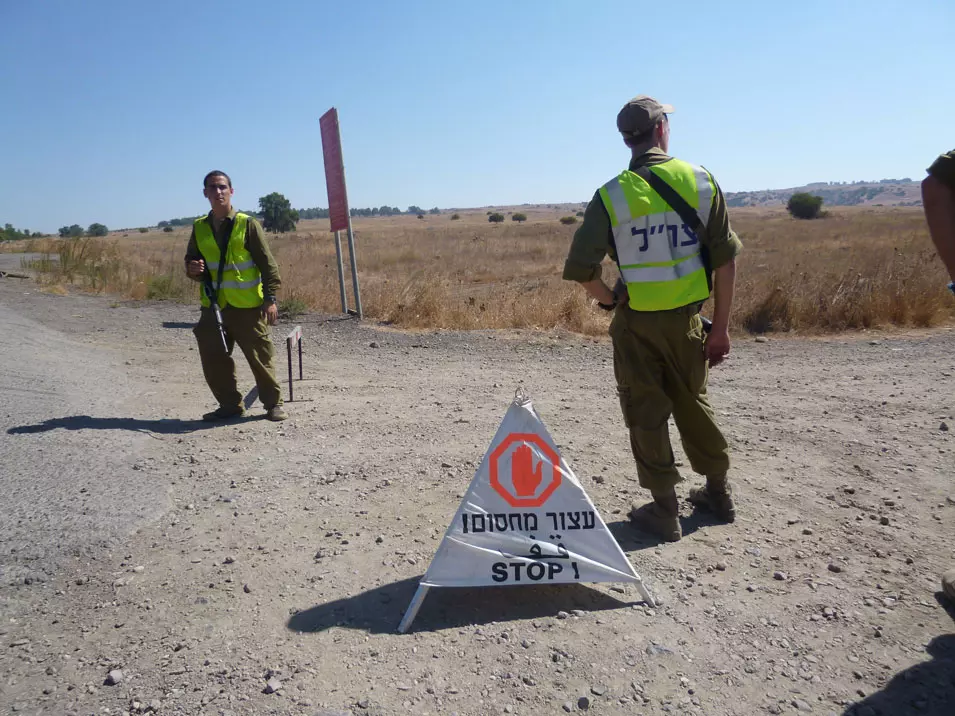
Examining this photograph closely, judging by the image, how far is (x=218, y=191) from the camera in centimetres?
582

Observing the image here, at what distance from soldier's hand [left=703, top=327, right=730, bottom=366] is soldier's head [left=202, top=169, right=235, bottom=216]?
162 inches

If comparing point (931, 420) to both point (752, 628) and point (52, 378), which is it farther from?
point (52, 378)

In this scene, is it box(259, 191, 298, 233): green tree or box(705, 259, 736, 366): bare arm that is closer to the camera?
box(705, 259, 736, 366): bare arm

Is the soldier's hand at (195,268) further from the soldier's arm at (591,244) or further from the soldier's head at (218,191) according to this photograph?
the soldier's arm at (591,244)

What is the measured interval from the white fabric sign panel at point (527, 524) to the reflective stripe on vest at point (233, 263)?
11.9ft

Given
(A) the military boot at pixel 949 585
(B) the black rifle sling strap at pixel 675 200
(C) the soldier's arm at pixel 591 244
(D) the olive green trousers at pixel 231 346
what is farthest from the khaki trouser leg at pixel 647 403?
(D) the olive green trousers at pixel 231 346

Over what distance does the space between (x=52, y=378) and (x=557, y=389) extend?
5.25m

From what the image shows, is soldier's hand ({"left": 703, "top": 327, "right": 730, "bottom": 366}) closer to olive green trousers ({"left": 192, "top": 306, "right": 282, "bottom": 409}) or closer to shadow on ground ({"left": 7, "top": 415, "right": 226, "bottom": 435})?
olive green trousers ({"left": 192, "top": 306, "right": 282, "bottom": 409})

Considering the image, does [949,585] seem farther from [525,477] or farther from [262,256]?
[262,256]

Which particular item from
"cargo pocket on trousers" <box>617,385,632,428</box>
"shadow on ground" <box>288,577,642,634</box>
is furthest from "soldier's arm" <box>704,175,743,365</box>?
"shadow on ground" <box>288,577,642,634</box>

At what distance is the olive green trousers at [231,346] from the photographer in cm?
614

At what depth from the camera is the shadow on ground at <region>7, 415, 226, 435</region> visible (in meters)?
5.72

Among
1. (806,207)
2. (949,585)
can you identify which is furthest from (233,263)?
(806,207)

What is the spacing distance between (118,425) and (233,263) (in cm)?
167
